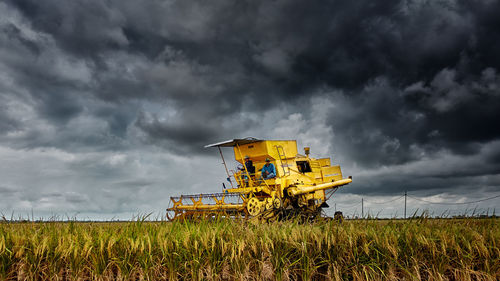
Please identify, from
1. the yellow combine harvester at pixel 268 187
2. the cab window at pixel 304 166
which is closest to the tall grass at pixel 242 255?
the yellow combine harvester at pixel 268 187

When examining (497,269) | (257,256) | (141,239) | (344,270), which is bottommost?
(497,269)

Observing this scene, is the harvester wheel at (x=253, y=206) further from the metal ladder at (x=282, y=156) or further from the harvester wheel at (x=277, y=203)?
the metal ladder at (x=282, y=156)

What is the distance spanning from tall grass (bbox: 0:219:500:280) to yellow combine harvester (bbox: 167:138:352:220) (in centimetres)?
699

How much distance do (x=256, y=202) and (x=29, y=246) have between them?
9614mm

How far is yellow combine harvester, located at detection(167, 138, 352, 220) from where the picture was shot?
50.2ft

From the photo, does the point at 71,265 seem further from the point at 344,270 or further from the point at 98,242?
the point at 344,270

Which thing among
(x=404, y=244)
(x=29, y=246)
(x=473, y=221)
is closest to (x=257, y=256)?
(x=404, y=244)

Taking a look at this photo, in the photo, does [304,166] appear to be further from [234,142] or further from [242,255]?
[242,255]

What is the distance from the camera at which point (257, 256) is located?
6.84 meters

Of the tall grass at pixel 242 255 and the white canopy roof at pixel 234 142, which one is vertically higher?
the white canopy roof at pixel 234 142

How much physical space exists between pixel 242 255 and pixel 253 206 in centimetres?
819

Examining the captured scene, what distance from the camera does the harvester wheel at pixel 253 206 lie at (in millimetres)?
14875

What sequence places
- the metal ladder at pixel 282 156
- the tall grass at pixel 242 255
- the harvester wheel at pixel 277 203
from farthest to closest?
the metal ladder at pixel 282 156 → the harvester wheel at pixel 277 203 → the tall grass at pixel 242 255

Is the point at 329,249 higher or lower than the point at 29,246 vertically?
lower
